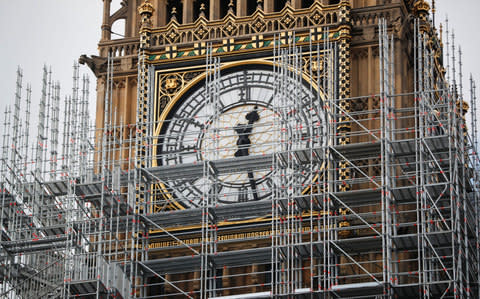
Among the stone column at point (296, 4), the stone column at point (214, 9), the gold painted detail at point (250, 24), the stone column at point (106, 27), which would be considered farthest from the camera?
the stone column at point (106, 27)

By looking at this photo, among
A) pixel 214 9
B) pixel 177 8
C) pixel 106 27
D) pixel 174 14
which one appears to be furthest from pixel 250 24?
pixel 106 27

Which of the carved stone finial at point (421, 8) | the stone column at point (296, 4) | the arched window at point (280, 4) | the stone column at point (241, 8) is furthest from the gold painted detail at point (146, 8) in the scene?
the carved stone finial at point (421, 8)

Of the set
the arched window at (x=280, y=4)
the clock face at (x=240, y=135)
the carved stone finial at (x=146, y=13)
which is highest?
the arched window at (x=280, y=4)

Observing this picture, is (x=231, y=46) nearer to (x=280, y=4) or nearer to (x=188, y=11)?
(x=188, y=11)

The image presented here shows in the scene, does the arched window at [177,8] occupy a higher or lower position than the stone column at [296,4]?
higher

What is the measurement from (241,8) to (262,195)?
4.72m

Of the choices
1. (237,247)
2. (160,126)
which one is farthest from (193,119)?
(237,247)

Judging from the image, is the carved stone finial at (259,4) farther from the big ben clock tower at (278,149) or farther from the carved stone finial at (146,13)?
the carved stone finial at (146,13)

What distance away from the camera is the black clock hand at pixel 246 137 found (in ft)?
122

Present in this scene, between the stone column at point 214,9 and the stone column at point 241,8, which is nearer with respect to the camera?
the stone column at point 241,8

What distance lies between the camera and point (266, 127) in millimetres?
37875

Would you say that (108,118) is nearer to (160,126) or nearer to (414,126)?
(160,126)

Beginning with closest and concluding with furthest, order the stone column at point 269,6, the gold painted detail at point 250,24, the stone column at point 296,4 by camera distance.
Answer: the gold painted detail at point 250,24 < the stone column at point 296,4 < the stone column at point 269,6

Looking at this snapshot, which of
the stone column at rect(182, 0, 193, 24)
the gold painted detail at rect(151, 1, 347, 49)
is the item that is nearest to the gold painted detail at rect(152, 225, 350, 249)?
the gold painted detail at rect(151, 1, 347, 49)
